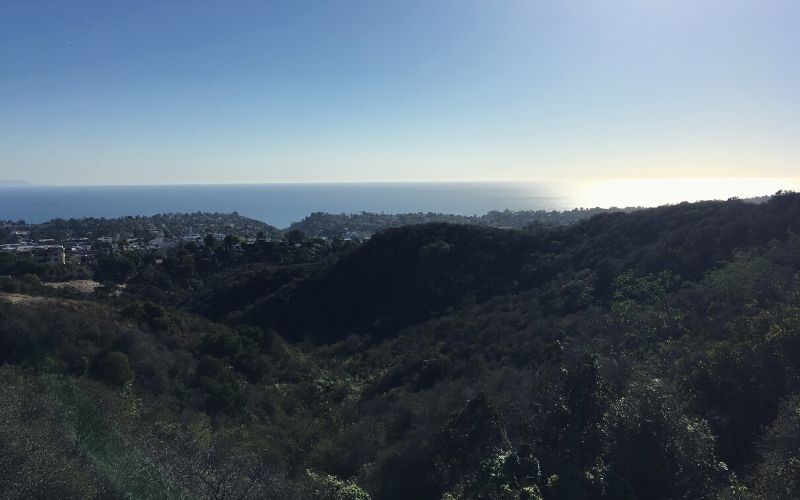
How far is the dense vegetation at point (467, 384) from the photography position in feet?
22.7

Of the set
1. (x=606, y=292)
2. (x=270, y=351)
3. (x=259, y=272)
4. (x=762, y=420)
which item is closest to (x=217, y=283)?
(x=259, y=272)

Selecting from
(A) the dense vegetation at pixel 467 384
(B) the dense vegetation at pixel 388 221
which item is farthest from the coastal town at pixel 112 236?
(A) the dense vegetation at pixel 467 384

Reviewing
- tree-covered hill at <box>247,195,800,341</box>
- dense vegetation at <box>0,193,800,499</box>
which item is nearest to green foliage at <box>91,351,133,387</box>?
dense vegetation at <box>0,193,800,499</box>

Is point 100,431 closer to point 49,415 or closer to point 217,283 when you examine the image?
point 49,415

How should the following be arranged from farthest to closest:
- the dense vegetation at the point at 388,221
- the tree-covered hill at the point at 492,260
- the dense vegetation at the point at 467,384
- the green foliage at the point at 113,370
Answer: the dense vegetation at the point at 388,221 < the tree-covered hill at the point at 492,260 < the green foliage at the point at 113,370 < the dense vegetation at the point at 467,384

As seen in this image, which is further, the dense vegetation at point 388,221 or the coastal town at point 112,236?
the dense vegetation at point 388,221

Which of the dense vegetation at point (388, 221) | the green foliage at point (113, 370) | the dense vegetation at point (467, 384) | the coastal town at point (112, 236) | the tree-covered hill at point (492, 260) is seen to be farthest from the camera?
the dense vegetation at point (388, 221)

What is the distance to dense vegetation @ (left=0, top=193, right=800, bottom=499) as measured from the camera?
22.7ft

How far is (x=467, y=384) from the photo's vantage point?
500 inches

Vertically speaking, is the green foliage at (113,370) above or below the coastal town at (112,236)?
above

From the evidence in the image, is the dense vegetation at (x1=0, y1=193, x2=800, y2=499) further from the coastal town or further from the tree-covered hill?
the coastal town

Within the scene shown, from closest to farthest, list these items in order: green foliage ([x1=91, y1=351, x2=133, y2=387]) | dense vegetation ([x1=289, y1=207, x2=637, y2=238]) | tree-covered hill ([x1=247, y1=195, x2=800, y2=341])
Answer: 1. green foliage ([x1=91, y1=351, x2=133, y2=387])
2. tree-covered hill ([x1=247, y1=195, x2=800, y2=341])
3. dense vegetation ([x1=289, y1=207, x2=637, y2=238])

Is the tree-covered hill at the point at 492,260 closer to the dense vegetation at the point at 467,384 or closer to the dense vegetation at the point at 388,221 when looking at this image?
the dense vegetation at the point at 467,384

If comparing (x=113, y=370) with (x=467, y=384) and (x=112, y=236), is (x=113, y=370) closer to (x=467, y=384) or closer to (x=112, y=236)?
(x=467, y=384)
